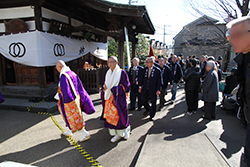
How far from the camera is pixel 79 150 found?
3.17 meters

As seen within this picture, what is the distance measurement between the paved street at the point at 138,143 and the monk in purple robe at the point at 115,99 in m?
0.39

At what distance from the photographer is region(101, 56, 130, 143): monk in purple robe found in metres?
3.39

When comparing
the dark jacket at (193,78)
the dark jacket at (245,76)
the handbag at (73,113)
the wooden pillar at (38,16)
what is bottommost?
the handbag at (73,113)

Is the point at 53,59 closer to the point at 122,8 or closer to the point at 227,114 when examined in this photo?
the point at 122,8

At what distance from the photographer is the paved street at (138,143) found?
2.67m

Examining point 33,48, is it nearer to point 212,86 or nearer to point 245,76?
point 212,86

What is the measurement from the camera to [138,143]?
342 cm

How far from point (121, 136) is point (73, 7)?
265 inches

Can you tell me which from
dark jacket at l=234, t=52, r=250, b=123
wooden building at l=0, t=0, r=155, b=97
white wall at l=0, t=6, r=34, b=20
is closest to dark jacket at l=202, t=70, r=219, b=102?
dark jacket at l=234, t=52, r=250, b=123

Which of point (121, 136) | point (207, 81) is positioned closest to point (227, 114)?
point (207, 81)

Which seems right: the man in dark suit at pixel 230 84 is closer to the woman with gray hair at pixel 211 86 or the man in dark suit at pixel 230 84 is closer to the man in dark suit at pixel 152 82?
the woman with gray hair at pixel 211 86

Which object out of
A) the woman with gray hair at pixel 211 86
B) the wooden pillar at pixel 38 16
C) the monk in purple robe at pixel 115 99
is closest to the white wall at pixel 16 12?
the wooden pillar at pixel 38 16

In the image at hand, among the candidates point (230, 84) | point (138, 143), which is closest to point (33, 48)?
point (138, 143)

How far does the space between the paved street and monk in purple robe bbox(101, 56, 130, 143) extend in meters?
0.39
